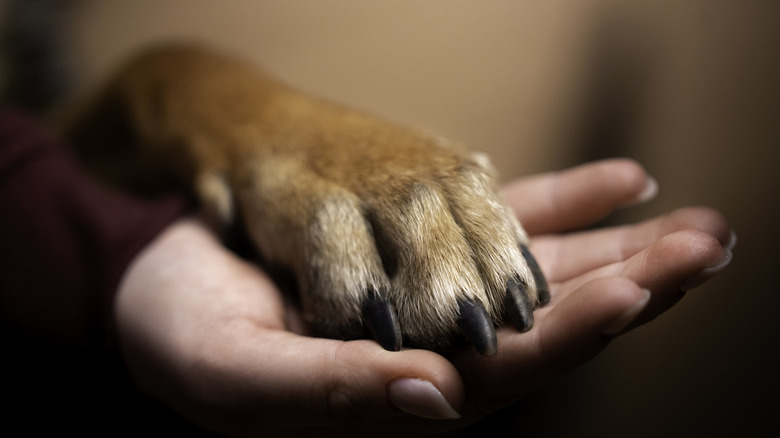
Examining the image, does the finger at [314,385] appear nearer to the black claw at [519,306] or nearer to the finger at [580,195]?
the black claw at [519,306]

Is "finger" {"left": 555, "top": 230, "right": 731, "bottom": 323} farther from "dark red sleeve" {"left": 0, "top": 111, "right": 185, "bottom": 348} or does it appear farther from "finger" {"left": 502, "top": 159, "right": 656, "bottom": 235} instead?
"dark red sleeve" {"left": 0, "top": 111, "right": 185, "bottom": 348}

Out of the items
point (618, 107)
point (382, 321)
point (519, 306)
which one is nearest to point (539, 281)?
point (519, 306)

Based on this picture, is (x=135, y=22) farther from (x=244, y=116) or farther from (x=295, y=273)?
(x=295, y=273)

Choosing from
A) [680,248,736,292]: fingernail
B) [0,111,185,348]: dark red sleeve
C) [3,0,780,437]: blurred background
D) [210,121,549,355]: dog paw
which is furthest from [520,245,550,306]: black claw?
[0,111,185,348]: dark red sleeve

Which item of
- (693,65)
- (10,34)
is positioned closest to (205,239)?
(693,65)

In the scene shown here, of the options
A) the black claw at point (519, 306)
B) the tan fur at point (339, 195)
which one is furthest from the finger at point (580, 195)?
the black claw at point (519, 306)
